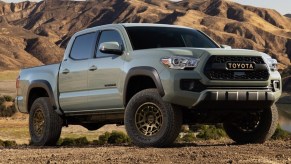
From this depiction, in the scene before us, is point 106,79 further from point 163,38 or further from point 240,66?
point 240,66

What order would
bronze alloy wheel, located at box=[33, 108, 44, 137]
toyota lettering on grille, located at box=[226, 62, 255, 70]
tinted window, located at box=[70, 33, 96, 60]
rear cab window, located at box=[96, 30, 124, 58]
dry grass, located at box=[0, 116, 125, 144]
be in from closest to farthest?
toyota lettering on grille, located at box=[226, 62, 255, 70]
rear cab window, located at box=[96, 30, 124, 58]
tinted window, located at box=[70, 33, 96, 60]
bronze alloy wheel, located at box=[33, 108, 44, 137]
dry grass, located at box=[0, 116, 125, 144]

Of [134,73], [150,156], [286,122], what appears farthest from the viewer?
[286,122]

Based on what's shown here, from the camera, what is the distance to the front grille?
883 cm

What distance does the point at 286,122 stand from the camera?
3113 inches

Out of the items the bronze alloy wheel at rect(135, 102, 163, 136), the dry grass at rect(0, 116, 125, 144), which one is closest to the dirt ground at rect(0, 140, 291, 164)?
the bronze alloy wheel at rect(135, 102, 163, 136)

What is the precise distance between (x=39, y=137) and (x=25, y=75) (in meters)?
1.40

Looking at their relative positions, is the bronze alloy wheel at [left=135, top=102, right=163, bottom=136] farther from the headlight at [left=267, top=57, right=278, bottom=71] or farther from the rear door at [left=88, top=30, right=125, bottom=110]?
the headlight at [left=267, top=57, right=278, bottom=71]

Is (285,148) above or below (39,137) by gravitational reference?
above

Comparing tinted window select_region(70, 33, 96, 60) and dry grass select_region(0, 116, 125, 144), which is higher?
tinted window select_region(70, 33, 96, 60)

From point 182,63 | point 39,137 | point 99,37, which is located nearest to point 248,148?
point 182,63

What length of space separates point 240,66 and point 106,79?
2232mm

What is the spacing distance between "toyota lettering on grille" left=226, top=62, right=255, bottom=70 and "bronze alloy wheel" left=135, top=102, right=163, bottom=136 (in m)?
1.22

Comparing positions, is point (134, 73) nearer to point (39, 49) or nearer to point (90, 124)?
point (90, 124)

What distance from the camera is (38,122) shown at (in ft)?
39.3
